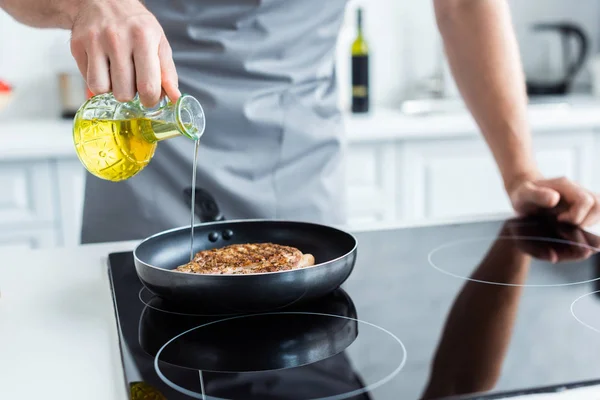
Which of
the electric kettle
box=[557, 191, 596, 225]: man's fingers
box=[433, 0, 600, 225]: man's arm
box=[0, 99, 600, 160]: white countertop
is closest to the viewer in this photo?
box=[557, 191, 596, 225]: man's fingers

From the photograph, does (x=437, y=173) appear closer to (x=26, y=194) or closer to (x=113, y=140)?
(x=26, y=194)

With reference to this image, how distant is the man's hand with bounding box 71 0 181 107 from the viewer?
2.48 ft

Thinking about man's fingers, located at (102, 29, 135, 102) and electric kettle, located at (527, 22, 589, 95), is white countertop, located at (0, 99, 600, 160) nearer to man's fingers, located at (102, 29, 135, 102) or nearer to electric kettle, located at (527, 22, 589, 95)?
electric kettle, located at (527, 22, 589, 95)

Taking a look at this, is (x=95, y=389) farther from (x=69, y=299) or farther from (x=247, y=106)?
(x=247, y=106)

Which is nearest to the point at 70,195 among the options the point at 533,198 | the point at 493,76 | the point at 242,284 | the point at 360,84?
the point at 360,84

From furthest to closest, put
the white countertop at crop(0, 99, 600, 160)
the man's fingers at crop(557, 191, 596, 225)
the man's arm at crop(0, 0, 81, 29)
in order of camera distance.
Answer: the white countertop at crop(0, 99, 600, 160)
the man's fingers at crop(557, 191, 596, 225)
the man's arm at crop(0, 0, 81, 29)

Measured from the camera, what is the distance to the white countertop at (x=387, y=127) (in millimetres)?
2000

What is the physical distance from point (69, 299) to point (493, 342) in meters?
0.45

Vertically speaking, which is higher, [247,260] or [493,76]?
[493,76]

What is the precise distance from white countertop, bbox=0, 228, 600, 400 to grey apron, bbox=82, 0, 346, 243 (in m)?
0.28

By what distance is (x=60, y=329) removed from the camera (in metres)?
0.73

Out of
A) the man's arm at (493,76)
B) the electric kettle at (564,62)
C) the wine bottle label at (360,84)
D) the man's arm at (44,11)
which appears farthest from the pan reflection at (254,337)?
the electric kettle at (564,62)

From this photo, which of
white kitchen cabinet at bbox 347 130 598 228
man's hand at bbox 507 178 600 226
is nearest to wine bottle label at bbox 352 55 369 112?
white kitchen cabinet at bbox 347 130 598 228

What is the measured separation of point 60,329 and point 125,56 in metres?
0.27
